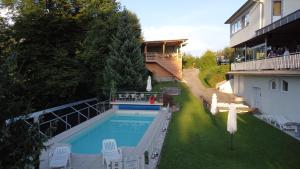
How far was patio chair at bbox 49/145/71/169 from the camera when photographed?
9751mm

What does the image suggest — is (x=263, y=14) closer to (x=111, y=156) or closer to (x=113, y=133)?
(x=113, y=133)

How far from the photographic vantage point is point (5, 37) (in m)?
24.8

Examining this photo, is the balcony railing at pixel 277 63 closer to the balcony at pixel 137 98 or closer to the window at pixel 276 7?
the window at pixel 276 7

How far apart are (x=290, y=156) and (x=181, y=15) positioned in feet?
90.0

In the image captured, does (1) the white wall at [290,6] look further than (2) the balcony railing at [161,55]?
No

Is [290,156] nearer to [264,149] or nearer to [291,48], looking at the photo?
[264,149]

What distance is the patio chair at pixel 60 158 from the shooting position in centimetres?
975

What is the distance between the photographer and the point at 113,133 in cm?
1817

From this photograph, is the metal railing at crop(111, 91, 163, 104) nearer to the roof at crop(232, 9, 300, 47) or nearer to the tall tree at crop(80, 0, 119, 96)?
the tall tree at crop(80, 0, 119, 96)

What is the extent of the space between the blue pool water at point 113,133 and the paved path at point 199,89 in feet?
25.8

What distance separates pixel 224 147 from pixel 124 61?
15.8 metres

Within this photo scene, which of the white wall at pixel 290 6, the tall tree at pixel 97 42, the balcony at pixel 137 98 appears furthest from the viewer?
the tall tree at pixel 97 42

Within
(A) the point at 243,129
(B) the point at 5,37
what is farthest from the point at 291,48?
(B) the point at 5,37

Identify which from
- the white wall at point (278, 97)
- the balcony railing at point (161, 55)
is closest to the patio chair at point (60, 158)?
the white wall at point (278, 97)
